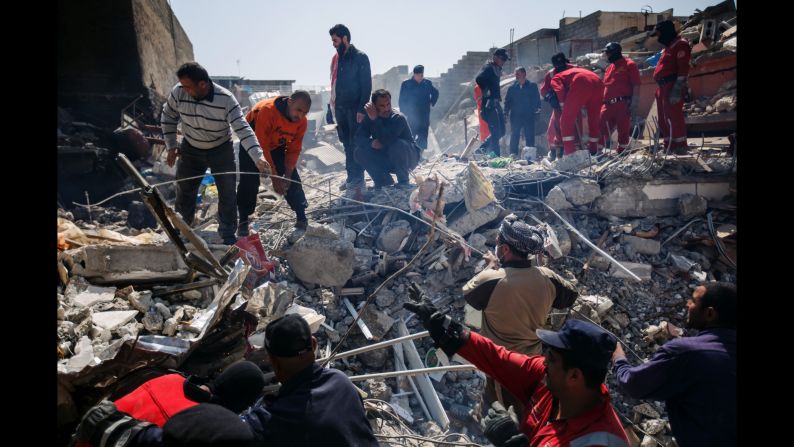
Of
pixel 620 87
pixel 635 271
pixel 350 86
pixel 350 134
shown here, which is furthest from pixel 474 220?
pixel 620 87

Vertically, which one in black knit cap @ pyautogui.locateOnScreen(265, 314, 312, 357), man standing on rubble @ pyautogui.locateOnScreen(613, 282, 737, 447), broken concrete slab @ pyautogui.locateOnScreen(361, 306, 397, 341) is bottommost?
broken concrete slab @ pyautogui.locateOnScreen(361, 306, 397, 341)

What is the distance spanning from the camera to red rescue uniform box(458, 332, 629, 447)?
5.16 ft

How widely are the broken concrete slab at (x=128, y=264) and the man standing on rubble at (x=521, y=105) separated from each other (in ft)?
25.5

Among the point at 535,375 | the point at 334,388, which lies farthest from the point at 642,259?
the point at 334,388

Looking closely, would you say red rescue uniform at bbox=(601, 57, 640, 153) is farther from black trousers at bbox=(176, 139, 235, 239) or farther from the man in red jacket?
the man in red jacket

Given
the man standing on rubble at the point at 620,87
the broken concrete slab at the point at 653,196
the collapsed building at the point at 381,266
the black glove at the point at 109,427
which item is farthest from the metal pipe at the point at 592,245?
the black glove at the point at 109,427

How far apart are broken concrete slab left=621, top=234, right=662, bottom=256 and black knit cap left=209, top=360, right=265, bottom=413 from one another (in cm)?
525

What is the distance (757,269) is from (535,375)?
100 centimetres

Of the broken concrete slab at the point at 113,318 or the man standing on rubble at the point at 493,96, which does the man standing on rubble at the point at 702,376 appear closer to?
the broken concrete slab at the point at 113,318

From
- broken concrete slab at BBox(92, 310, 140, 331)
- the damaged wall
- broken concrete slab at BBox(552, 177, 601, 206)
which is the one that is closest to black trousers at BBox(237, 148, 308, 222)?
broken concrete slab at BBox(92, 310, 140, 331)

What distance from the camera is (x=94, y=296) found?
3.01 meters

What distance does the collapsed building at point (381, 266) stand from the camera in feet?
9.21

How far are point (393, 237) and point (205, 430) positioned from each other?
169 inches

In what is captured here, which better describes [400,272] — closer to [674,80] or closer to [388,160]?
[388,160]
